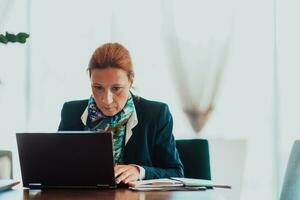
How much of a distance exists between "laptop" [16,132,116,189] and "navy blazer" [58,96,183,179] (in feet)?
1.29

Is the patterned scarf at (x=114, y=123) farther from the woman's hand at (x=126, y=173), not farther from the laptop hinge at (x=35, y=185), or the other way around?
the laptop hinge at (x=35, y=185)

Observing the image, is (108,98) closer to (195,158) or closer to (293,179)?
(195,158)

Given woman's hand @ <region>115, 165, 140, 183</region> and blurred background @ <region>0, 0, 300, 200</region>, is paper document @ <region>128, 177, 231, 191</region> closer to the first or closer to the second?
woman's hand @ <region>115, 165, 140, 183</region>

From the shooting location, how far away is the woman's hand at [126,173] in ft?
5.95

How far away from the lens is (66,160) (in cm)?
170

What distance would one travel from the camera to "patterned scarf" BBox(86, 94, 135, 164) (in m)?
2.16

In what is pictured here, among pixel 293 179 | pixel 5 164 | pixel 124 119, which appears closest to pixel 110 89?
pixel 124 119

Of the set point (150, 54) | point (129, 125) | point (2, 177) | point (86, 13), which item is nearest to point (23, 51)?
point (86, 13)

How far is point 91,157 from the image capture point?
1677mm

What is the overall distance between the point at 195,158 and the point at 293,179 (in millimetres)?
481

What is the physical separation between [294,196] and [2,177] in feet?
4.39

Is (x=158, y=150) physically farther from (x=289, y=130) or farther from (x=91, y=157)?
(x=289, y=130)

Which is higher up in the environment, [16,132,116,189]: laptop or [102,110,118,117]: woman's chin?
[102,110,118,117]: woman's chin

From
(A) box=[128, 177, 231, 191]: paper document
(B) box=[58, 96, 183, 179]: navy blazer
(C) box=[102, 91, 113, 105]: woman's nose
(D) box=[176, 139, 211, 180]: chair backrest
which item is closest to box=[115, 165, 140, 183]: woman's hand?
(A) box=[128, 177, 231, 191]: paper document
